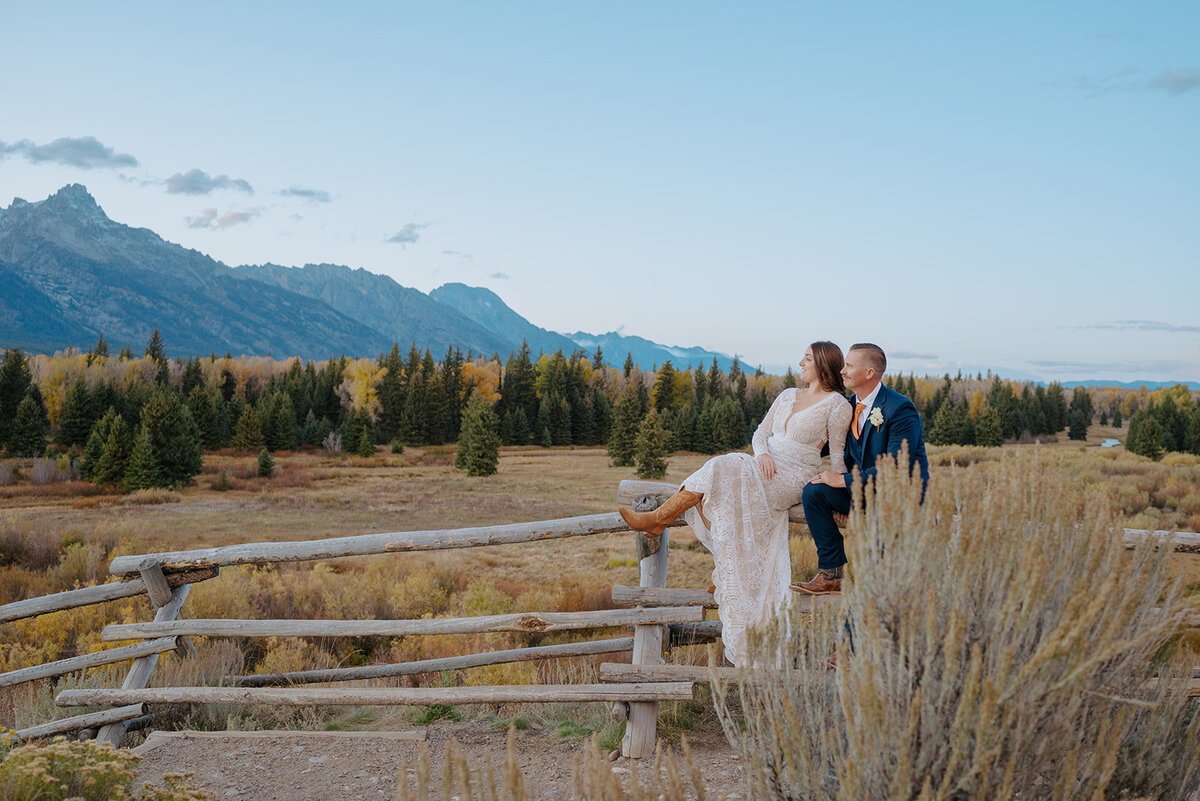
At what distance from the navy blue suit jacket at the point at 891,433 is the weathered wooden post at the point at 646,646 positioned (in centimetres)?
128

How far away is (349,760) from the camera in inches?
162

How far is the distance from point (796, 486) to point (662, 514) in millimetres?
818

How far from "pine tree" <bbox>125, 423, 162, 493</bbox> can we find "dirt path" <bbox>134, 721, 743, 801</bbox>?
117ft

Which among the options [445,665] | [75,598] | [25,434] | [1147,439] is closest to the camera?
[75,598]

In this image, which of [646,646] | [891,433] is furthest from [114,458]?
[891,433]

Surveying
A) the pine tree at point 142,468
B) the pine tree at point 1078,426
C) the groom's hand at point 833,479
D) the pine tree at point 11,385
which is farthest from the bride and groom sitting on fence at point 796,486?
the pine tree at point 1078,426

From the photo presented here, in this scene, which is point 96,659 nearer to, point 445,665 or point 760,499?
point 445,665

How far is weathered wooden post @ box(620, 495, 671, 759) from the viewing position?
13.2 ft

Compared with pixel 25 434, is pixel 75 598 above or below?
above

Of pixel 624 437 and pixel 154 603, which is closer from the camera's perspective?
pixel 154 603

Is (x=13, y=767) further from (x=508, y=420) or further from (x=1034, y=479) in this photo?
(x=508, y=420)

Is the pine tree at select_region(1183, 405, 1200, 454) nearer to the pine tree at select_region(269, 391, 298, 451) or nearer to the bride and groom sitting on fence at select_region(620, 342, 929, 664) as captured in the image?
the bride and groom sitting on fence at select_region(620, 342, 929, 664)

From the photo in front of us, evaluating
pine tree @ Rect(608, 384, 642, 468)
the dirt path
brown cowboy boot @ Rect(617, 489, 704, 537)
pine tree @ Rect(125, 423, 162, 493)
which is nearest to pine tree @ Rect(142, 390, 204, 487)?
pine tree @ Rect(125, 423, 162, 493)

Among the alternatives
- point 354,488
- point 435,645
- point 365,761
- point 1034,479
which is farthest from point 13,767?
point 354,488
